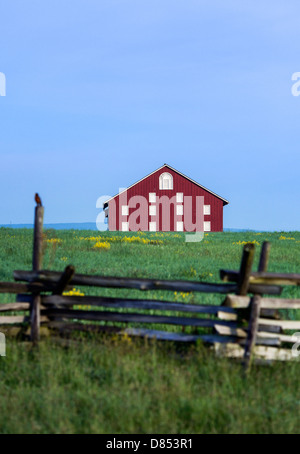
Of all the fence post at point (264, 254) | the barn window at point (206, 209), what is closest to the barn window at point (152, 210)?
the barn window at point (206, 209)

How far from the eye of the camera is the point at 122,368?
601cm

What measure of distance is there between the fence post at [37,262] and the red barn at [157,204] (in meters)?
37.6

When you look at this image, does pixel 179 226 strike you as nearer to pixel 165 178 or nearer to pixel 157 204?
pixel 157 204

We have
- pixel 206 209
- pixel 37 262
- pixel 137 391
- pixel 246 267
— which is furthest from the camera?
pixel 206 209

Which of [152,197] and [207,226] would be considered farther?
[207,226]

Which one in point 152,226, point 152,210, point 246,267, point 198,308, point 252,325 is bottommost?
point 252,325

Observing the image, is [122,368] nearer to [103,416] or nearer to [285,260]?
[103,416]

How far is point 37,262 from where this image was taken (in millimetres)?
7492

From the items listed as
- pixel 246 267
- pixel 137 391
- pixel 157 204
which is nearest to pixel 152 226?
pixel 157 204

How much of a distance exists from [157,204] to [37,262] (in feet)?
126

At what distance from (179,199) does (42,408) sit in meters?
41.6

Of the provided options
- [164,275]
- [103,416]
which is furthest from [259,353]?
[164,275]

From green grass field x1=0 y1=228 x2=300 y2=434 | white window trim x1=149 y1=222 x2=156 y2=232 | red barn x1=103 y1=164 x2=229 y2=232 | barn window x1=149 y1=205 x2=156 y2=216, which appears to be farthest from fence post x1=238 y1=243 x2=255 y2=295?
barn window x1=149 y1=205 x2=156 y2=216

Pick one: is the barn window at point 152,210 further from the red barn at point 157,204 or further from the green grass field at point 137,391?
the green grass field at point 137,391
